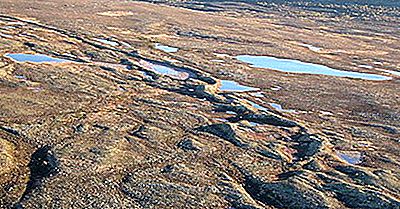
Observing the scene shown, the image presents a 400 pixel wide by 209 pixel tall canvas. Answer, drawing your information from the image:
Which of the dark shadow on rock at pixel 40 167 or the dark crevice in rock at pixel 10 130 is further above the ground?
the dark shadow on rock at pixel 40 167

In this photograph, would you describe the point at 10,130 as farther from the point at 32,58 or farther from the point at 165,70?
the point at 165,70

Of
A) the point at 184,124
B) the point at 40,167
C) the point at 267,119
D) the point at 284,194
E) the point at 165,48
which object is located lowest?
the point at 165,48

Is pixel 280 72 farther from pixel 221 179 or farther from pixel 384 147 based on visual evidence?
pixel 221 179

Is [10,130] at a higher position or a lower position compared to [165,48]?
higher

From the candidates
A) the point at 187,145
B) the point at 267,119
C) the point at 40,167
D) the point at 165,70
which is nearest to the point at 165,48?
the point at 165,70

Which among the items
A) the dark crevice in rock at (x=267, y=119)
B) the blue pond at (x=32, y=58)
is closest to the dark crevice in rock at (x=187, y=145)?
the dark crevice in rock at (x=267, y=119)

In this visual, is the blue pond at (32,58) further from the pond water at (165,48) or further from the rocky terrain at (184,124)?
the pond water at (165,48)
